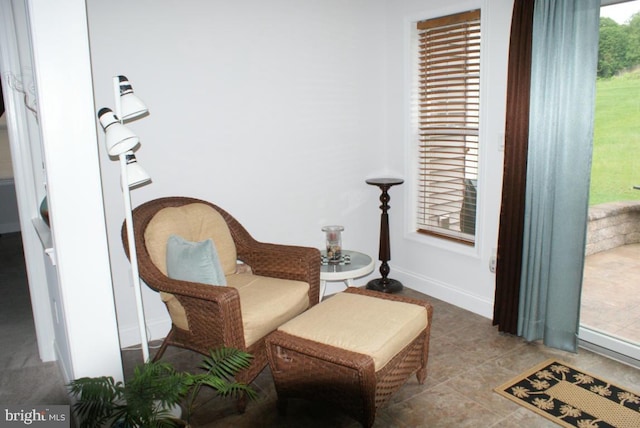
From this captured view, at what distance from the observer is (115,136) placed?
2131 millimetres

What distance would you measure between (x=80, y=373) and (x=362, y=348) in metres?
1.20

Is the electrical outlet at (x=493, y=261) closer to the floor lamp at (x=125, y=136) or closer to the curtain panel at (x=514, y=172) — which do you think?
the curtain panel at (x=514, y=172)

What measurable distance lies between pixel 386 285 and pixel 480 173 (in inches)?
46.6

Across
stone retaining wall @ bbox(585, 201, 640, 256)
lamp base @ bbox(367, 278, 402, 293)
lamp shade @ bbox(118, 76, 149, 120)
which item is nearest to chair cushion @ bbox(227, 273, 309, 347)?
lamp shade @ bbox(118, 76, 149, 120)

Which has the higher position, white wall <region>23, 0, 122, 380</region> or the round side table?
white wall <region>23, 0, 122, 380</region>

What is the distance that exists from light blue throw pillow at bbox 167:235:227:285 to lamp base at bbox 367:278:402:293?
168cm

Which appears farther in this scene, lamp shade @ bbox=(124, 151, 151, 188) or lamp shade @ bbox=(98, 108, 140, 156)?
lamp shade @ bbox=(124, 151, 151, 188)

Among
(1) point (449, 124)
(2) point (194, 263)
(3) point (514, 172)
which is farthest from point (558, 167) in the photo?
(2) point (194, 263)

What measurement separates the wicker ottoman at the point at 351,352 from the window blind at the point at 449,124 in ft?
4.41

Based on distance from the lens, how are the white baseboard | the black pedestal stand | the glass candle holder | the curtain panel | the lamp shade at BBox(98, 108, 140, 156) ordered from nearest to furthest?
the lamp shade at BBox(98, 108, 140, 156) < the curtain panel < the glass candle holder < the white baseboard < the black pedestal stand

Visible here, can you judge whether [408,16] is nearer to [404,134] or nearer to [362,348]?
[404,134]

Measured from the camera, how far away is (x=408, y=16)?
3.82 meters

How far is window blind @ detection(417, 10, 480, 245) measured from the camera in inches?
140

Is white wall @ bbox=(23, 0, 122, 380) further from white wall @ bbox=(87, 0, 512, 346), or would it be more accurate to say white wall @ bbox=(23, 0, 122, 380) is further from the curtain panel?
the curtain panel
